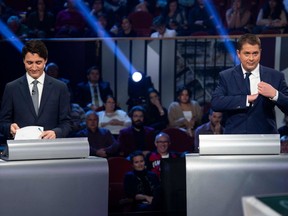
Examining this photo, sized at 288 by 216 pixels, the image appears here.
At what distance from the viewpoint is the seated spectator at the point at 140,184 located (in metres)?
6.53

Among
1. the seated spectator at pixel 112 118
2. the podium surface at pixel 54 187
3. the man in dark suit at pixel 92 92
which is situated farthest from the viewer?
the man in dark suit at pixel 92 92

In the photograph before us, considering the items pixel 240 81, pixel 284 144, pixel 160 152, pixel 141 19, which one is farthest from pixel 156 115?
pixel 240 81

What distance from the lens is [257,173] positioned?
11.2ft

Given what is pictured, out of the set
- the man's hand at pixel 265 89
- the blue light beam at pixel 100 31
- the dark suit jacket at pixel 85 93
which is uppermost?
the blue light beam at pixel 100 31

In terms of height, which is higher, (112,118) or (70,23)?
(70,23)

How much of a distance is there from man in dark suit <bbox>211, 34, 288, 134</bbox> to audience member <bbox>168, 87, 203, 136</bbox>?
4.14m

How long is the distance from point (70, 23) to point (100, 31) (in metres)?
0.43

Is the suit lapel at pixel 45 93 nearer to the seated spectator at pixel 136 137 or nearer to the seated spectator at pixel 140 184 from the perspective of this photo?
the seated spectator at pixel 140 184

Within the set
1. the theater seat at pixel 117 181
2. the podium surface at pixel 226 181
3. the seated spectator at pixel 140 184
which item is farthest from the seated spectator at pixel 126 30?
the podium surface at pixel 226 181

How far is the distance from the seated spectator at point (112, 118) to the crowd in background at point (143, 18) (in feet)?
5.18

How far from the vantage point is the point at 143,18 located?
9.67 meters

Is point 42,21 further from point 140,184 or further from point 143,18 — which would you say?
point 140,184

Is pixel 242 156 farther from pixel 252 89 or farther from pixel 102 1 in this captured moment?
pixel 102 1

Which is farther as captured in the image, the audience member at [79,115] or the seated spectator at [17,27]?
the seated spectator at [17,27]
